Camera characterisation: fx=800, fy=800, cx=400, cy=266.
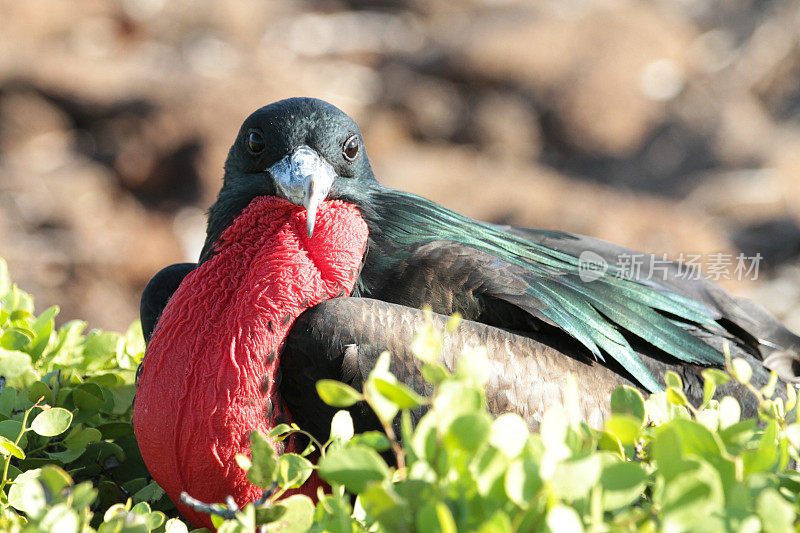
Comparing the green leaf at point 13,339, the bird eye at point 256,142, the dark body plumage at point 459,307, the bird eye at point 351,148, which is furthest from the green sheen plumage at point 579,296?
the green leaf at point 13,339

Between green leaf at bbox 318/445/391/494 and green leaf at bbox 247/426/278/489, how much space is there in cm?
19

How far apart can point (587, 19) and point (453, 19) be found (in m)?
1.04

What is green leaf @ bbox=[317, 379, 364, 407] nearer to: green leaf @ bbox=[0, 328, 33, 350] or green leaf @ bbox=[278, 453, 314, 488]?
green leaf @ bbox=[278, 453, 314, 488]

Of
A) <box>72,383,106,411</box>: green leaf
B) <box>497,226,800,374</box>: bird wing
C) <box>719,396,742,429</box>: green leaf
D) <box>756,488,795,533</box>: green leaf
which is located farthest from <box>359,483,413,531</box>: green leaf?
<box>497,226,800,374</box>: bird wing

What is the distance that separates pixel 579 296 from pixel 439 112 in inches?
171

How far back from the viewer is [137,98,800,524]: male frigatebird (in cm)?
149

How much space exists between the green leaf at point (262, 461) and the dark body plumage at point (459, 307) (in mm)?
425

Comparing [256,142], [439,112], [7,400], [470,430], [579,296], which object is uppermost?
[439,112]

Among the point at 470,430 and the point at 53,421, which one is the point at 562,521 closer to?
the point at 470,430

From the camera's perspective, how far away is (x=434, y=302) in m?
1.68

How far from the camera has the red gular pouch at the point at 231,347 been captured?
144 centimetres

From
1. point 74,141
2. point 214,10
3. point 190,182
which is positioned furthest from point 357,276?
point 214,10

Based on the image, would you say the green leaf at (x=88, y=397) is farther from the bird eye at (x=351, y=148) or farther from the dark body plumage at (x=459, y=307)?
the bird eye at (x=351, y=148)

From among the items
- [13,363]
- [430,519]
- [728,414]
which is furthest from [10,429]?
[728,414]
